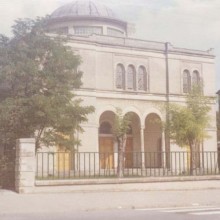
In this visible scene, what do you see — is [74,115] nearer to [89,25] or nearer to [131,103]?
[131,103]

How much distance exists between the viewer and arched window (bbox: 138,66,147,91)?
30703mm

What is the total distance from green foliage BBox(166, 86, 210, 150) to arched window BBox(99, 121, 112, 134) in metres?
7.73

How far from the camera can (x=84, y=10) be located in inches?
1373

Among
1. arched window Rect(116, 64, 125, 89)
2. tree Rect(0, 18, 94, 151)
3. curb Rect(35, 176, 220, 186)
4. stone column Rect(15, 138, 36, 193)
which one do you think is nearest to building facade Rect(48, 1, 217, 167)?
arched window Rect(116, 64, 125, 89)

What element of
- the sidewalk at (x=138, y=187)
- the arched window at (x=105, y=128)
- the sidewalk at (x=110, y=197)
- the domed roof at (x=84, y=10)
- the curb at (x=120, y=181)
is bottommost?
the sidewalk at (x=110, y=197)

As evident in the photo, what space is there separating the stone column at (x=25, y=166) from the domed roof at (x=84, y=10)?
2243 cm

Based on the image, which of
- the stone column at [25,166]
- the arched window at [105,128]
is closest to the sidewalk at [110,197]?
the stone column at [25,166]

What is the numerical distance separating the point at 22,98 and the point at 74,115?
2008mm

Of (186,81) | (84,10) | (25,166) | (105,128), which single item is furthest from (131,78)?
(25,166)

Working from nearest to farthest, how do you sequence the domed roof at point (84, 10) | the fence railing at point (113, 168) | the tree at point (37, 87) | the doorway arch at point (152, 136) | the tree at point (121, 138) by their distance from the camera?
1. the fence railing at point (113, 168)
2. the tree at point (37, 87)
3. the tree at point (121, 138)
4. the doorway arch at point (152, 136)
5. the domed roof at point (84, 10)

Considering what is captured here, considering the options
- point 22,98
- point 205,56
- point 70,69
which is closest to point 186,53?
point 205,56

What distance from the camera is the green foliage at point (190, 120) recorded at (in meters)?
22.6

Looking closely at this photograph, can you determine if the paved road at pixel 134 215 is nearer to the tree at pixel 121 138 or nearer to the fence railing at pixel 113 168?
the fence railing at pixel 113 168

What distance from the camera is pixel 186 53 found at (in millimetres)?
31891
